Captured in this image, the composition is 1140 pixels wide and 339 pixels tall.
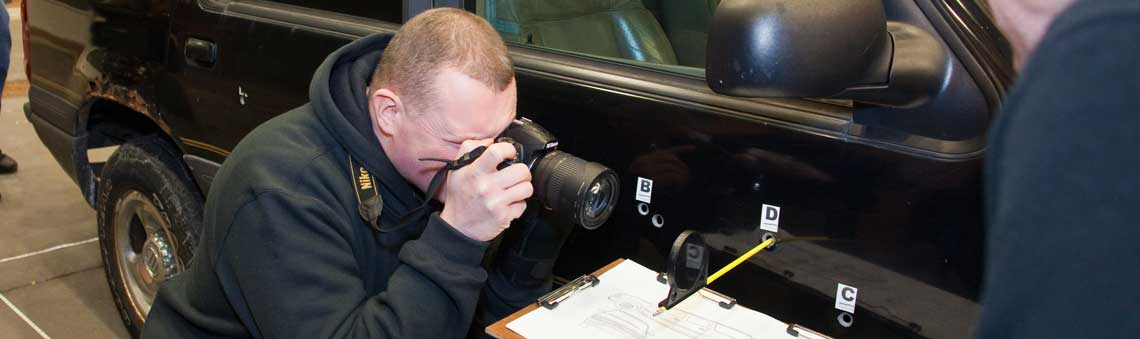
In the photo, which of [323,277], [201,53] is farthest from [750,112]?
[201,53]

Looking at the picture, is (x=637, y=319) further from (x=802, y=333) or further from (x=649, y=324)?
(x=802, y=333)

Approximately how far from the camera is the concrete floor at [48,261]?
3141 millimetres

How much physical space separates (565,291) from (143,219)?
1.78 meters

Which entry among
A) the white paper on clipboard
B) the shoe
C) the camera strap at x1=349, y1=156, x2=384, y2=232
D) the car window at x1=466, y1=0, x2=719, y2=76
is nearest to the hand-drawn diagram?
the white paper on clipboard

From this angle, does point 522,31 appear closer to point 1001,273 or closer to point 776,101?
point 776,101

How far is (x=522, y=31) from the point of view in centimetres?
200

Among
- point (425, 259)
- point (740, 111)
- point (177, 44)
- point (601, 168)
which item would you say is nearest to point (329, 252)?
point (425, 259)

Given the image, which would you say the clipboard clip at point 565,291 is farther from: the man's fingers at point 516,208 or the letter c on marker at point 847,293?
the letter c on marker at point 847,293

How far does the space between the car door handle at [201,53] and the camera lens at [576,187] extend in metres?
1.21

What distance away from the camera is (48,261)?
3.65 m

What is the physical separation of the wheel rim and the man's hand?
1507 millimetres

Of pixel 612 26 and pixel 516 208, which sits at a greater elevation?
pixel 612 26

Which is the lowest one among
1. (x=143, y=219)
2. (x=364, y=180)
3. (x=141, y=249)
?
(x=141, y=249)

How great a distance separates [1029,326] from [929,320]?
78 cm
